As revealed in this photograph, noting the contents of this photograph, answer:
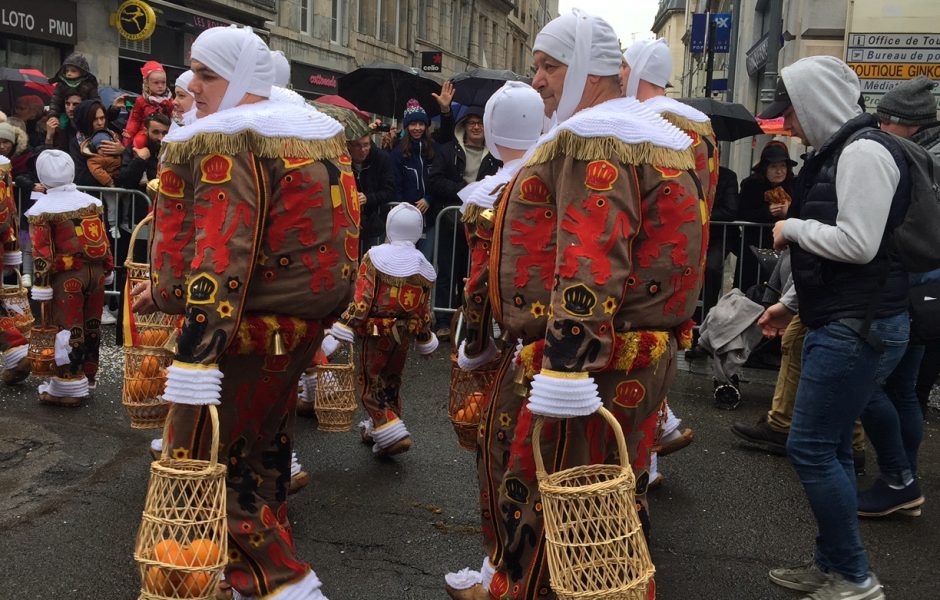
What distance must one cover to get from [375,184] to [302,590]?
6.68 meters

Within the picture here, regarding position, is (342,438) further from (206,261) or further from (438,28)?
(438,28)

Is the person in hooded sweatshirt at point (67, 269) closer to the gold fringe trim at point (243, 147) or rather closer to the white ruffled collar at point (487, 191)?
the white ruffled collar at point (487, 191)

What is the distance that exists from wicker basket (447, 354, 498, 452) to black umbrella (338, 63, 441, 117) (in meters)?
8.34

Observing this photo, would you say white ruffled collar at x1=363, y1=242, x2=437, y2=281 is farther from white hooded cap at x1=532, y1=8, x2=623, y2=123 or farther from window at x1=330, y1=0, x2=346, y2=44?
window at x1=330, y1=0, x2=346, y2=44

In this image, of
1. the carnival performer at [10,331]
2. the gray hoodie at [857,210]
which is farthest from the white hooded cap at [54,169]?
the gray hoodie at [857,210]

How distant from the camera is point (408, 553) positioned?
4422mm

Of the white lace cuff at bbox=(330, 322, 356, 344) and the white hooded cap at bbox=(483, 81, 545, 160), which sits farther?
the white lace cuff at bbox=(330, 322, 356, 344)

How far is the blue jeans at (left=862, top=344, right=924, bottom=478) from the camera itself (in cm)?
479

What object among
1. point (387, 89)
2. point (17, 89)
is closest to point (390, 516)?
point (387, 89)

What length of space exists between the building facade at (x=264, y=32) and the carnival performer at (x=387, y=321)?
1634 centimetres

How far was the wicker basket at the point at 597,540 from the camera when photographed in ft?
8.27

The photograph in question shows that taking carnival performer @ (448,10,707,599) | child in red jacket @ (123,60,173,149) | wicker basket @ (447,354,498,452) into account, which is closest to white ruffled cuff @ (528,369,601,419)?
carnival performer @ (448,10,707,599)

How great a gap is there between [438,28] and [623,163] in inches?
1595

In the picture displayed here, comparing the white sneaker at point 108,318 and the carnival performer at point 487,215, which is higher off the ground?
the carnival performer at point 487,215
